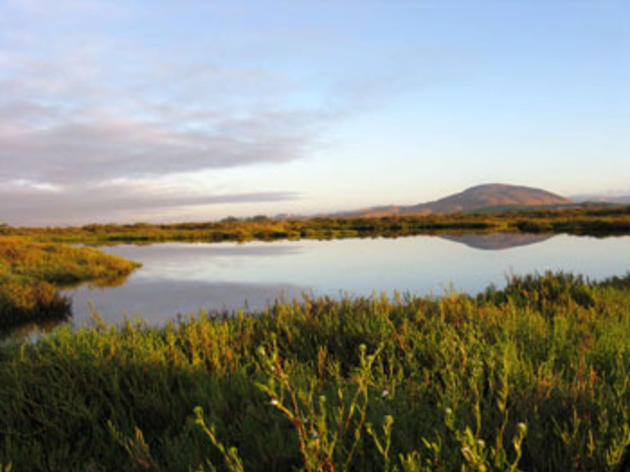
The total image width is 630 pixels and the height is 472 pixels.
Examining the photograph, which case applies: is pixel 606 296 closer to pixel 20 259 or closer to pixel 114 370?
pixel 114 370

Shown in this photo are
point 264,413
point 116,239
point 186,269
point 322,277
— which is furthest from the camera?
point 116,239

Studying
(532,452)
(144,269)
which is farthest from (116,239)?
(532,452)

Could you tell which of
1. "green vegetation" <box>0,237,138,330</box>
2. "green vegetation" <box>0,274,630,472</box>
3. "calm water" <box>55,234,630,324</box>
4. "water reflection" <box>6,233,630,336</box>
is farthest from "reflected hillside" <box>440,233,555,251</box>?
"green vegetation" <box>0,274,630,472</box>

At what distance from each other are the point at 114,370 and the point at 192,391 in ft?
3.71

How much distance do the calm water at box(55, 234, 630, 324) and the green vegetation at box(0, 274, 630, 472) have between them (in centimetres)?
448

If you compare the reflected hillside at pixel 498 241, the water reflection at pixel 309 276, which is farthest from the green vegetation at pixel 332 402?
the reflected hillside at pixel 498 241

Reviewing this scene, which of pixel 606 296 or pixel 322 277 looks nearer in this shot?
pixel 606 296

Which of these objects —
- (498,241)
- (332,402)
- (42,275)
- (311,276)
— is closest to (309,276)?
(311,276)

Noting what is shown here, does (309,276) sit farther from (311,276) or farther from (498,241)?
(498,241)

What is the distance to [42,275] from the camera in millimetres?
18828

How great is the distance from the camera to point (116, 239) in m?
58.2

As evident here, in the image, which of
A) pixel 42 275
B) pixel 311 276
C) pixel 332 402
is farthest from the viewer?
pixel 311 276

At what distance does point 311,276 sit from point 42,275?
1233 cm

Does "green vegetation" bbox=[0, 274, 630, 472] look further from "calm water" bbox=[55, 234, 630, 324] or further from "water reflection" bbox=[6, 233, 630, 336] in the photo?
"calm water" bbox=[55, 234, 630, 324]
